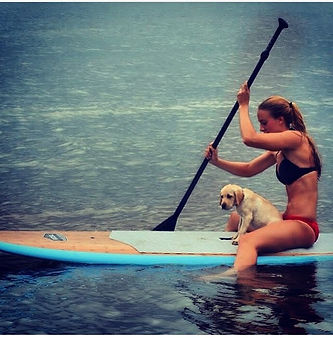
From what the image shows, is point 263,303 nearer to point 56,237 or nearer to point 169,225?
point 169,225

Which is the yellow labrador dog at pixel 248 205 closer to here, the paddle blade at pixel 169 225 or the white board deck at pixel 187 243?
the white board deck at pixel 187 243

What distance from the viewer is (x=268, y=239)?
256 inches

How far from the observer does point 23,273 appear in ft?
21.8

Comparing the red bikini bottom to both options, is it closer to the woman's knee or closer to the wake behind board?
the wake behind board

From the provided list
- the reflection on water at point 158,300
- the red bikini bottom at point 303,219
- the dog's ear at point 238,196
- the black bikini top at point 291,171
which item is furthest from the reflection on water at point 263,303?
the black bikini top at point 291,171

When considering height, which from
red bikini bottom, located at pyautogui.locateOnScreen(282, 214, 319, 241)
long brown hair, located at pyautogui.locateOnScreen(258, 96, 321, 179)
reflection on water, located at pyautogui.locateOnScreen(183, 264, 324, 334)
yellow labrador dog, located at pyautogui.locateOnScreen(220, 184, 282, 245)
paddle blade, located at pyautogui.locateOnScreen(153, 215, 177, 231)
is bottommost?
reflection on water, located at pyautogui.locateOnScreen(183, 264, 324, 334)

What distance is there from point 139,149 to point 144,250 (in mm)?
4503

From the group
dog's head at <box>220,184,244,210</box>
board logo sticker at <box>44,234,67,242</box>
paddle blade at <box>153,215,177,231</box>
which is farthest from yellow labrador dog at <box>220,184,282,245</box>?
board logo sticker at <box>44,234,67,242</box>

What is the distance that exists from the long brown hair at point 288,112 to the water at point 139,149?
875mm

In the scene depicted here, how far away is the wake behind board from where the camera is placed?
6617 mm

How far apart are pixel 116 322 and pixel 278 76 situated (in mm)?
11169

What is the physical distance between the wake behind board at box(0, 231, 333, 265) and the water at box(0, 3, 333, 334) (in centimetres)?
8

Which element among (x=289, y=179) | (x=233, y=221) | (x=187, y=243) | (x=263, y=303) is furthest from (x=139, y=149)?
(x=263, y=303)

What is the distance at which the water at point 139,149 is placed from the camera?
5.95 metres
